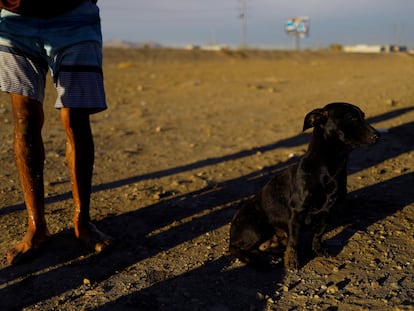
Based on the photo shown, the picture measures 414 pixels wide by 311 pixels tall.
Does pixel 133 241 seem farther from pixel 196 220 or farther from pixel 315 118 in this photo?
pixel 315 118

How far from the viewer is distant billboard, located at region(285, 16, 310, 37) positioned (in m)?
69.4

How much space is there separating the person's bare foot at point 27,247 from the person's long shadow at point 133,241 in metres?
0.05

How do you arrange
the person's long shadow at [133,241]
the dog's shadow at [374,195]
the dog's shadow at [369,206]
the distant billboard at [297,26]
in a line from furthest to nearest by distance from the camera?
the distant billboard at [297,26] → the dog's shadow at [374,195] → the dog's shadow at [369,206] → the person's long shadow at [133,241]

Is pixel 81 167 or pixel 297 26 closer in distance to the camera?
pixel 81 167

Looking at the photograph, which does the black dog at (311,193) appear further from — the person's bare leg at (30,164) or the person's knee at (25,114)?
the person's knee at (25,114)

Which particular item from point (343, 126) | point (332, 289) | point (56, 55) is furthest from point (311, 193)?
point (56, 55)

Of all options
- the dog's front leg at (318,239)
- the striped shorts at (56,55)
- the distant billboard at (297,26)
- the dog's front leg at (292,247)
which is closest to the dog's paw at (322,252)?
the dog's front leg at (318,239)

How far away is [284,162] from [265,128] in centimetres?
193

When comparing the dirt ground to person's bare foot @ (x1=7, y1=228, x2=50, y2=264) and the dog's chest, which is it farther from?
the dog's chest

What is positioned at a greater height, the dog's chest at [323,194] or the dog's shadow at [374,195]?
the dog's chest at [323,194]

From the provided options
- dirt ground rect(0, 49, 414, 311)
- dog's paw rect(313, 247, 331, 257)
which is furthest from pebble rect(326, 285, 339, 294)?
dog's paw rect(313, 247, 331, 257)

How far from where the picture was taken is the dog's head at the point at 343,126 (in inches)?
→ 114

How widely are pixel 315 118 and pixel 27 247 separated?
211 centimetres

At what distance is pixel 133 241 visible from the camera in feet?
10.5
